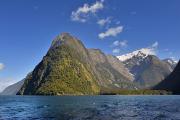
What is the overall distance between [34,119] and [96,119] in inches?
581

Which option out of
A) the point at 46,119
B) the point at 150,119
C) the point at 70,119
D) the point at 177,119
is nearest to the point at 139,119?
the point at 150,119

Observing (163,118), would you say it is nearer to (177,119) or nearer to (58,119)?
(177,119)

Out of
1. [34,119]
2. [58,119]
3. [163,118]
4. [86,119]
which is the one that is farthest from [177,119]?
[34,119]

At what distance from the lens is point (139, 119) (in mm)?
71312

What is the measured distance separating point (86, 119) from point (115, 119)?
644 cm

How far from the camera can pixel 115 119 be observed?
71.6 metres

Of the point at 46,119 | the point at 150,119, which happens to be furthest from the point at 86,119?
the point at 150,119

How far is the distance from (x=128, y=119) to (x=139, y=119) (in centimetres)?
241

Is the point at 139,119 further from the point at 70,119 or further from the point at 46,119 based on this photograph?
the point at 46,119

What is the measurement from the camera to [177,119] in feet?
226

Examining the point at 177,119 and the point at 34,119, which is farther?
the point at 34,119

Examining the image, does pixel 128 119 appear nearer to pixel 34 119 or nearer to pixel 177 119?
pixel 177 119

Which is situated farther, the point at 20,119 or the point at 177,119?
the point at 20,119

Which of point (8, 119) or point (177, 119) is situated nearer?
point (177, 119)
